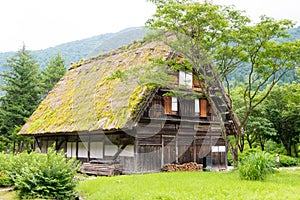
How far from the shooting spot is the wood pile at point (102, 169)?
1527 centimetres

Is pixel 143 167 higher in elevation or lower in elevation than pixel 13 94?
lower

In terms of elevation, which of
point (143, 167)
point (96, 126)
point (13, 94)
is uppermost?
point (13, 94)

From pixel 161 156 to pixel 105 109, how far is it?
148 inches

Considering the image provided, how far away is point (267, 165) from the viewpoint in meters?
10.7

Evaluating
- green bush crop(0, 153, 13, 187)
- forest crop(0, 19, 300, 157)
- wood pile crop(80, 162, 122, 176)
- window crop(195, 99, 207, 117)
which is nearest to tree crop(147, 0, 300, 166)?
window crop(195, 99, 207, 117)

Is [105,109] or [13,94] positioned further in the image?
[13,94]

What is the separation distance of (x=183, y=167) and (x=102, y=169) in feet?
13.6

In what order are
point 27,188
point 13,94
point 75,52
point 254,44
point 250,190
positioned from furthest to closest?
point 75,52 → point 13,94 → point 254,44 → point 27,188 → point 250,190

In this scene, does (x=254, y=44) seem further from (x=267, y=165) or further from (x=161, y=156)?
(x=161, y=156)

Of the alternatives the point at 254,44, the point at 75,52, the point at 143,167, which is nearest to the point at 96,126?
the point at 143,167

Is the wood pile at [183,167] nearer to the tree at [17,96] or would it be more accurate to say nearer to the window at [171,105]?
the window at [171,105]

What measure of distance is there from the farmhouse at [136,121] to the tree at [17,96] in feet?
26.0

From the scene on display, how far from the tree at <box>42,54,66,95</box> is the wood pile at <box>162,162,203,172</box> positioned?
22749 millimetres

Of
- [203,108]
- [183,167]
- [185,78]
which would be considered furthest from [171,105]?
[183,167]
